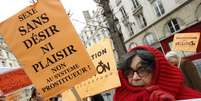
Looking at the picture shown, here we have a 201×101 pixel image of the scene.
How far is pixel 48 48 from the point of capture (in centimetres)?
516

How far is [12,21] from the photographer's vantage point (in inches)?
204

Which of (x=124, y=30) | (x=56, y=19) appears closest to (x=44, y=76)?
(x=56, y=19)

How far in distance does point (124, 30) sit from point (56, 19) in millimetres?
38212

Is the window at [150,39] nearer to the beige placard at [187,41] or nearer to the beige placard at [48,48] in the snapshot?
the beige placard at [187,41]

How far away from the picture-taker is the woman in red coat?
234 cm

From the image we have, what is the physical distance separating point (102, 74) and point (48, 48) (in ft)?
5.45

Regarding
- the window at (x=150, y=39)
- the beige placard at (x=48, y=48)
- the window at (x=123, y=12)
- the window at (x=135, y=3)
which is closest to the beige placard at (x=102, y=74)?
the beige placard at (x=48, y=48)

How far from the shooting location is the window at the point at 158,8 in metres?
34.0

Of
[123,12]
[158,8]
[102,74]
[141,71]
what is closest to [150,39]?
[158,8]

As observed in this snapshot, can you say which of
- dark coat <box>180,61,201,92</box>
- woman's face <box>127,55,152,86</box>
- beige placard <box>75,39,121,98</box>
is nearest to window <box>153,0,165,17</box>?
beige placard <box>75,39,121,98</box>

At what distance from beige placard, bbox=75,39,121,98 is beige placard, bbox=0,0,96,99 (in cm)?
119

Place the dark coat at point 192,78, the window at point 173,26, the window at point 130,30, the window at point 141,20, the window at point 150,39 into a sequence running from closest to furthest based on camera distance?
the dark coat at point 192,78
the window at point 173,26
the window at point 150,39
the window at point 141,20
the window at point 130,30

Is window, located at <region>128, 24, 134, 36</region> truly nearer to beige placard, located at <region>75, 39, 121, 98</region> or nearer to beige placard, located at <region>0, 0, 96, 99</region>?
beige placard, located at <region>75, 39, 121, 98</region>

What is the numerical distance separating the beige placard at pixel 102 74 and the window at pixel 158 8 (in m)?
27.2
